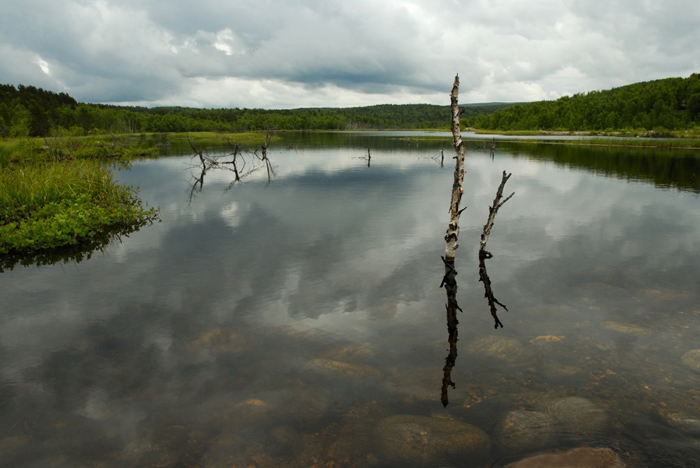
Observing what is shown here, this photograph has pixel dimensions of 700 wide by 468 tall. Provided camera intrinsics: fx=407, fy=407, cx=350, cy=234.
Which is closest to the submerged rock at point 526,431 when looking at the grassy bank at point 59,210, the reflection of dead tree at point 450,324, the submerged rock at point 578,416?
the submerged rock at point 578,416

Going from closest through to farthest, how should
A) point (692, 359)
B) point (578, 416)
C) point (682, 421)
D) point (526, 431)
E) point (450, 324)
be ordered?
point (526, 431), point (682, 421), point (578, 416), point (692, 359), point (450, 324)

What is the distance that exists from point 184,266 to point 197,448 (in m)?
13.1

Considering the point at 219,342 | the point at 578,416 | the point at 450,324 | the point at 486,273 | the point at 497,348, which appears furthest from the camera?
the point at 486,273

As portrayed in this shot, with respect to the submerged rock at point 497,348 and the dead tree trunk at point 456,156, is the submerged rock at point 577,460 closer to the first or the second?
the submerged rock at point 497,348

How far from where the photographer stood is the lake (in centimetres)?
884

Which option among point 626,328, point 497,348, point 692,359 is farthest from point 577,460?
point 626,328

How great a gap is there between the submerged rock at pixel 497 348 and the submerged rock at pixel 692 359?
14.2 feet

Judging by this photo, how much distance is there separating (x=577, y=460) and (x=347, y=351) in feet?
21.3

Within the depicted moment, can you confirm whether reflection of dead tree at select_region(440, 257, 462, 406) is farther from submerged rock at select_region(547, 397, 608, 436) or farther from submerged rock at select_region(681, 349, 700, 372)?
→ submerged rock at select_region(681, 349, 700, 372)

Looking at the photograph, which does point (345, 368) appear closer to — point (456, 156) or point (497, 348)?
point (497, 348)

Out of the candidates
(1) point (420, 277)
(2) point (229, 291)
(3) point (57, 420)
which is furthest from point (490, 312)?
(3) point (57, 420)

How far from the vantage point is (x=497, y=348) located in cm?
1245

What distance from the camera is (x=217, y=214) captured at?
33.1m

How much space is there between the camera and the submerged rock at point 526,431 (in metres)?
8.66
